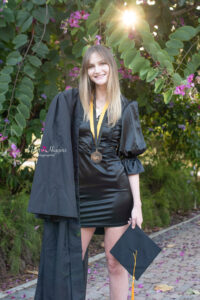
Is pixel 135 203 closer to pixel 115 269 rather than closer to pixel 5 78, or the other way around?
pixel 115 269

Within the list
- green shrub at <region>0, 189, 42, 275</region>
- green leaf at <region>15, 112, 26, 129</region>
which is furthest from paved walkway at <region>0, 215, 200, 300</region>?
green leaf at <region>15, 112, 26, 129</region>

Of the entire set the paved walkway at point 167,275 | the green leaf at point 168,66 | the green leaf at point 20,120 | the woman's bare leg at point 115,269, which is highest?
the green leaf at point 168,66

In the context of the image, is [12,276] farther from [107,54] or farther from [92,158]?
[107,54]

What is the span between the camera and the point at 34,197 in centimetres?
250

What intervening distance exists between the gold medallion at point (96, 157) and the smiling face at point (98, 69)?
420mm

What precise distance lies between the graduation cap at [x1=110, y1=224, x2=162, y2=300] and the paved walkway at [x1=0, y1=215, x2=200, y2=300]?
1.17 metres

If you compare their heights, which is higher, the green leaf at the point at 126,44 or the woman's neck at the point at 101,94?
the green leaf at the point at 126,44

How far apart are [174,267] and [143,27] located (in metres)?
2.55

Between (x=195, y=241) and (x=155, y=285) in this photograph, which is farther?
(x=195, y=241)

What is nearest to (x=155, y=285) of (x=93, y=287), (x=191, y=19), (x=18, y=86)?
(x=93, y=287)

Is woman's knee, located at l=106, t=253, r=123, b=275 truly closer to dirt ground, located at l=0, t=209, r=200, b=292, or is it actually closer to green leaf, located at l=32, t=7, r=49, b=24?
dirt ground, located at l=0, t=209, r=200, b=292

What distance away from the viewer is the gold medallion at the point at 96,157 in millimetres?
2541

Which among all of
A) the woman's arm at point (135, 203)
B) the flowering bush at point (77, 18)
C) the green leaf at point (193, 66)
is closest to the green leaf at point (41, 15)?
the flowering bush at point (77, 18)

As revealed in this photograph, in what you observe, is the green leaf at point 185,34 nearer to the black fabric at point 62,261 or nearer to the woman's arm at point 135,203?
the woman's arm at point 135,203
